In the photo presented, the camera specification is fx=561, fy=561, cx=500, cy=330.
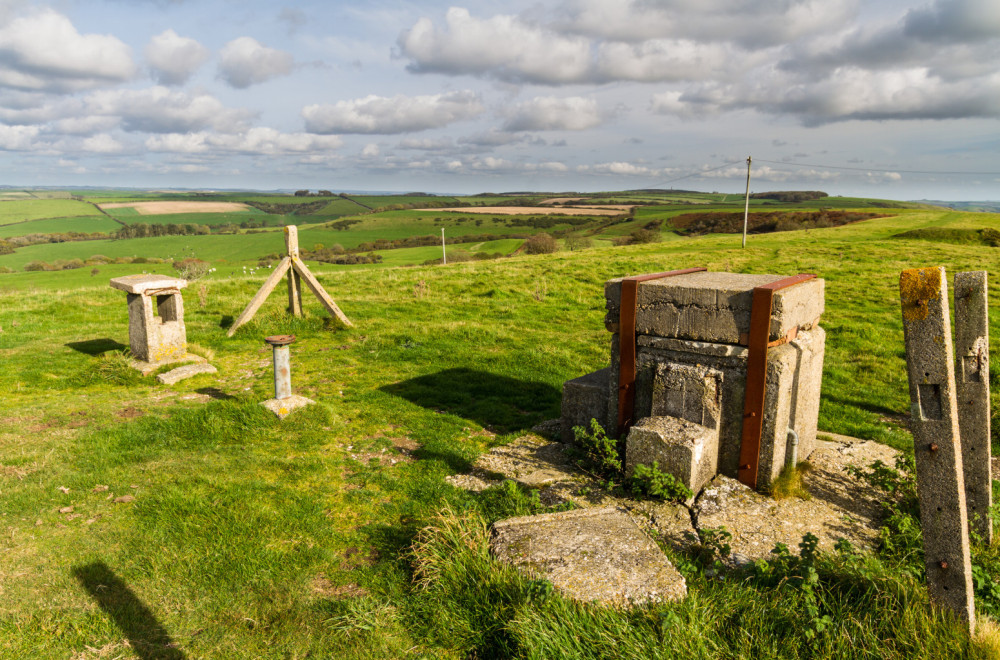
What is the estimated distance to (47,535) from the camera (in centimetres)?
467

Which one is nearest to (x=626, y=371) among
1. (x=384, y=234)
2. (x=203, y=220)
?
(x=384, y=234)

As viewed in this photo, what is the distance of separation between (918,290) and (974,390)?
1.91m

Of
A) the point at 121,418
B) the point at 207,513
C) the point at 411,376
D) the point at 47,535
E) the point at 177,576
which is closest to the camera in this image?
the point at 177,576

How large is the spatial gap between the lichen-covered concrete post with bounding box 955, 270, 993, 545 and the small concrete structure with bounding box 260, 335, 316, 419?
679 cm

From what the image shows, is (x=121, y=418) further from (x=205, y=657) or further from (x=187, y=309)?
(x=187, y=309)

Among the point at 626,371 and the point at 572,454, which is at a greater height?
the point at 626,371

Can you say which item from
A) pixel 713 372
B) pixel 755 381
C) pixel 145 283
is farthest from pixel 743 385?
pixel 145 283

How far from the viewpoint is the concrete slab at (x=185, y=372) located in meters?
9.06

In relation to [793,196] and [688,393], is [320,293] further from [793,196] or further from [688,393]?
[793,196]

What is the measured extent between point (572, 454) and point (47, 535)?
15.8 feet

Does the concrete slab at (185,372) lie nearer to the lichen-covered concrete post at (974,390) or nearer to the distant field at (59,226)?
the lichen-covered concrete post at (974,390)

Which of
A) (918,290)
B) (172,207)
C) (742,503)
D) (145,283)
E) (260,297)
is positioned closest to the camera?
(918,290)

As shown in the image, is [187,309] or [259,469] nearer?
[259,469]

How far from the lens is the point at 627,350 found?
577cm
